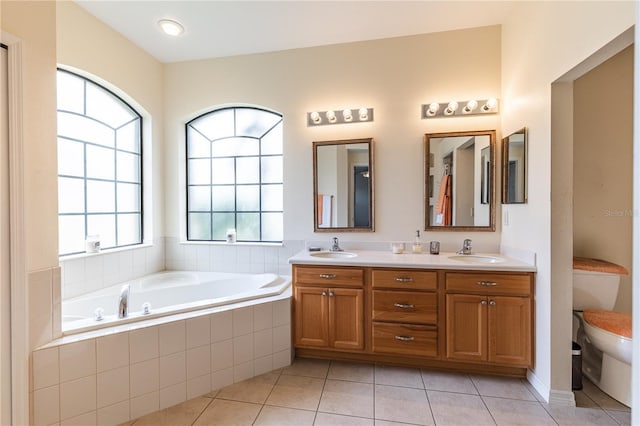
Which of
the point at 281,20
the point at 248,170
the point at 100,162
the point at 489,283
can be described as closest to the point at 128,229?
the point at 100,162

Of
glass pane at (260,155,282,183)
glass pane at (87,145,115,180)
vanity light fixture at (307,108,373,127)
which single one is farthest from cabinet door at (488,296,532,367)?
glass pane at (87,145,115,180)

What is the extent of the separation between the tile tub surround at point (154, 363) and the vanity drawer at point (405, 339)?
0.68m

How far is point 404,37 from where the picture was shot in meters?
2.56

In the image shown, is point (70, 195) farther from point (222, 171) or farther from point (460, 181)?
point (460, 181)

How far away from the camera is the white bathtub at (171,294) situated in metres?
1.91

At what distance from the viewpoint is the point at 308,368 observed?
217 cm

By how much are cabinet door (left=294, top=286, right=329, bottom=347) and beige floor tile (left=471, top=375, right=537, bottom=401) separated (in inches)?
42.2

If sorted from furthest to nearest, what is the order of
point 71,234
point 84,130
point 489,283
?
1. point 84,130
2. point 71,234
3. point 489,283

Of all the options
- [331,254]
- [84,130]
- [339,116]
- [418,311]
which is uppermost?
[339,116]

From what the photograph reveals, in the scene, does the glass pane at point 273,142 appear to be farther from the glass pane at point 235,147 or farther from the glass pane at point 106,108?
the glass pane at point 106,108

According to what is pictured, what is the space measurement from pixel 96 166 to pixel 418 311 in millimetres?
2880

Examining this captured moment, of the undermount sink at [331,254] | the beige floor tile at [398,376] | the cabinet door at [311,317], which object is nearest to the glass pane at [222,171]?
the undermount sink at [331,254]

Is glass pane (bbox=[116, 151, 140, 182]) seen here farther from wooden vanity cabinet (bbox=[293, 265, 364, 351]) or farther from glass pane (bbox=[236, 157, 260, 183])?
wooden vanity cabinet (bbox=[293, 265, 364, 351])

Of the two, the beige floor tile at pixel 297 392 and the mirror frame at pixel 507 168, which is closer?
the beige floor tile at pixel 297 392
